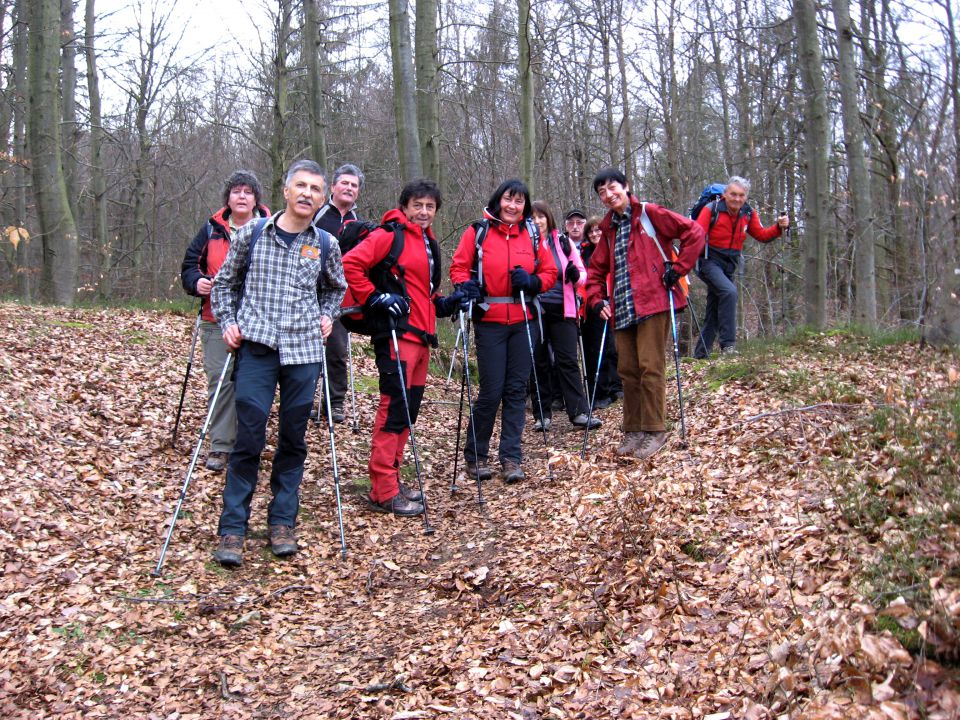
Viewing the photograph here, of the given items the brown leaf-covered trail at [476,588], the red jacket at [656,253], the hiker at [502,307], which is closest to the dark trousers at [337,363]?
the brown leaf-covered trail at [476,588]

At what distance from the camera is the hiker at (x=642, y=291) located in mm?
6492

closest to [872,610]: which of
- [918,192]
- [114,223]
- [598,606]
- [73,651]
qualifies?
[598,606]

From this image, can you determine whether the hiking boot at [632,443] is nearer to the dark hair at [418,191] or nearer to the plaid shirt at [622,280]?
the plaid shirt at [622,280]

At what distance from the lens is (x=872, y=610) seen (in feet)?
10.8

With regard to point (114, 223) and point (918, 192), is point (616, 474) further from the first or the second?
point (114, 223)

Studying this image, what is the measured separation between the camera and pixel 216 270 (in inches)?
264

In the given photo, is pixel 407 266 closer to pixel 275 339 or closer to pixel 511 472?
pixel 275 339

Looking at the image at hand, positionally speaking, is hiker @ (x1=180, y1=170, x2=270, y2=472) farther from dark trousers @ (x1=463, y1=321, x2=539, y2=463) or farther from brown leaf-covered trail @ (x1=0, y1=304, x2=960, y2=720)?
dark trousers @ (x1=463, y1=321, x2=539, y2=463)

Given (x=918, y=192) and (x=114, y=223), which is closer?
(x=918, y=192)

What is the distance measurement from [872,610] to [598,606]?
141 centimetres

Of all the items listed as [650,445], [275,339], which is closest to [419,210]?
[275,339]

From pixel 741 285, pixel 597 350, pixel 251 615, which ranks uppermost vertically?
pixel 741 285

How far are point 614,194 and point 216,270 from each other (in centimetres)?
352

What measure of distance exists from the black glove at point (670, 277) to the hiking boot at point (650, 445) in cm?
130
